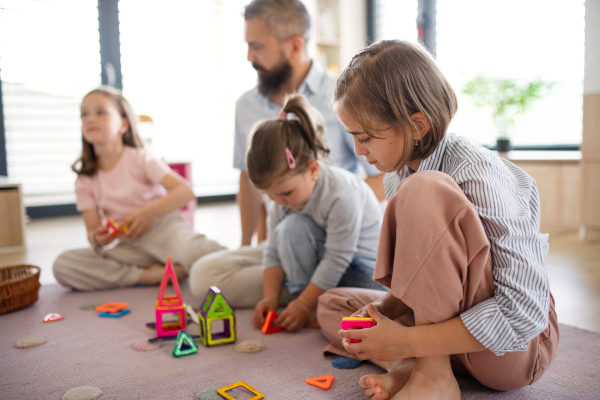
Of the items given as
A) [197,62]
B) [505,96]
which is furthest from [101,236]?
[197,62]

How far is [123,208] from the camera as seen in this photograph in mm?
1709

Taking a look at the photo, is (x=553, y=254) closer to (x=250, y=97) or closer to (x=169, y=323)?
(x=250, y=97)

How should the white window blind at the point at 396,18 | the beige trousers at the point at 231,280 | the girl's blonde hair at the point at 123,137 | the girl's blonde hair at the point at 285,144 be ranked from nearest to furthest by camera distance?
1. the girl's blonde hair at the point at 285,144
2. the beige trousers at the point at 231,280
3. the girl's blonde hair at the point at 123,137
4. the white window blind at the point at 396,18

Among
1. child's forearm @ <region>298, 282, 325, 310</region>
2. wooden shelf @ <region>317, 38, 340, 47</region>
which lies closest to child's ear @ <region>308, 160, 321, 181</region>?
child's forearm @ <region>298, 282, 325, 310</region>

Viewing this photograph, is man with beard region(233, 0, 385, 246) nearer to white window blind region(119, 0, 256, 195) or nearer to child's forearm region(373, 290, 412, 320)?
child's forearm region(373, 290, 412, 320)

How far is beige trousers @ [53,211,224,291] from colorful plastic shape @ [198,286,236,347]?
568 mm

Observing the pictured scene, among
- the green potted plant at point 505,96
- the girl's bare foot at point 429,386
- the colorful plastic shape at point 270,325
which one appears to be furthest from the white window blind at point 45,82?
the girl's bare foot at point 429,386

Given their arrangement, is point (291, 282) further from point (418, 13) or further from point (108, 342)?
point (418, 13)

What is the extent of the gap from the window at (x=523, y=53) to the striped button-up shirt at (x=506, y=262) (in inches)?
102

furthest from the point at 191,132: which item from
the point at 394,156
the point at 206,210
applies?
the point at 394,156

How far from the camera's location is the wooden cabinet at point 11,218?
2238 millimetres

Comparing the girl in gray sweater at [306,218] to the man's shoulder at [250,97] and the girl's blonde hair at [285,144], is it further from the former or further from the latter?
the man's shoulder at [250,97]

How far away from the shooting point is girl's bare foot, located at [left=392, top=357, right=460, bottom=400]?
0.69m

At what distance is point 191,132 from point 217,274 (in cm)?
284
